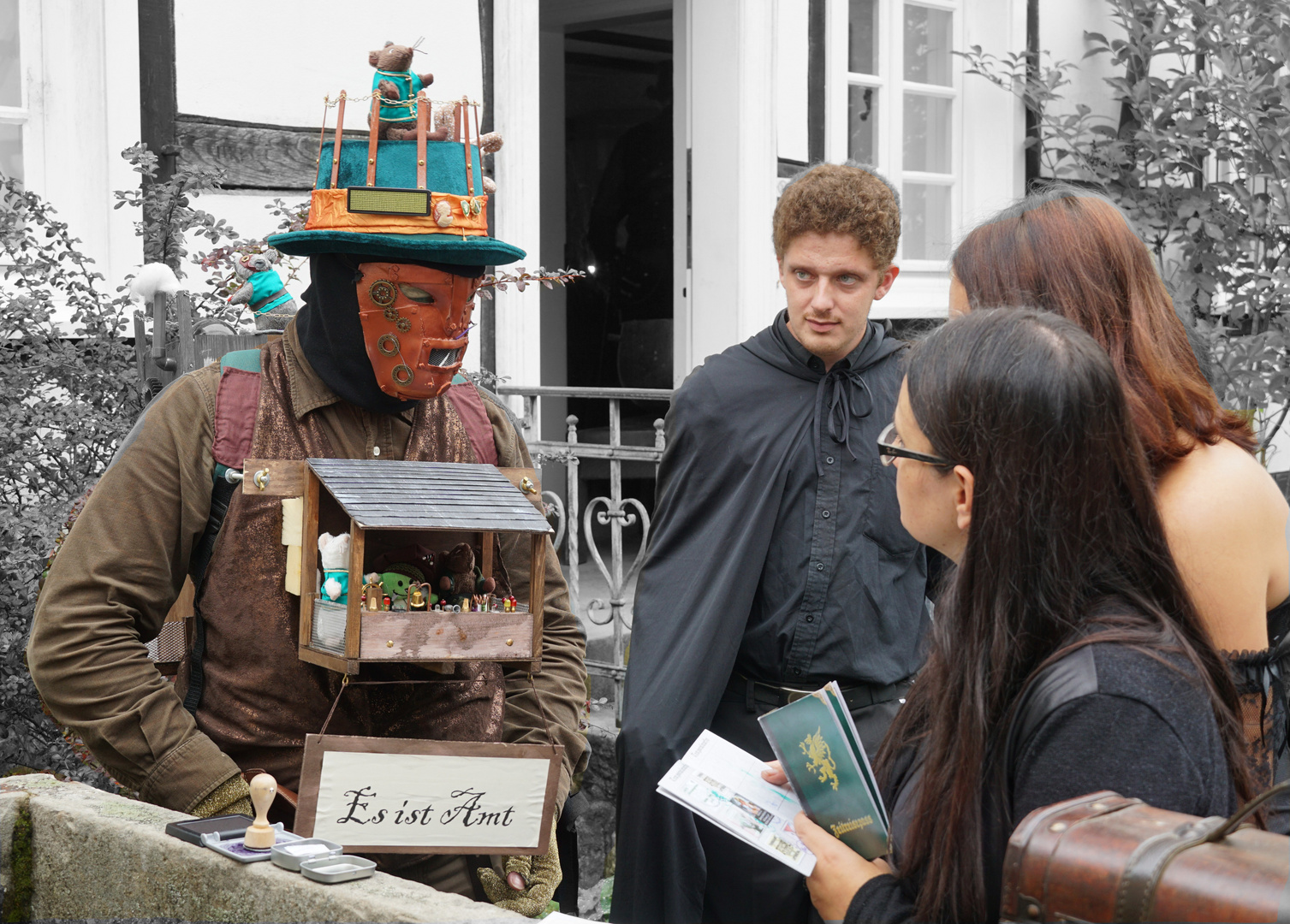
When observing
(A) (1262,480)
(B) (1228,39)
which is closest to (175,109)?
(A) (1262,480)

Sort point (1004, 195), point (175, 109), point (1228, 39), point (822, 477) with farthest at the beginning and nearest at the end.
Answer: point (1004, 195) → point (1228, 39) → point (175, 109) → point (822, 477)

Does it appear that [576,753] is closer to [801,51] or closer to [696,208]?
[696,208]

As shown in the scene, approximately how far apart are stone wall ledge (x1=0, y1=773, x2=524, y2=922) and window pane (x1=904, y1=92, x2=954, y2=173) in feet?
17.5

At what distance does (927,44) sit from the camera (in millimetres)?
6379

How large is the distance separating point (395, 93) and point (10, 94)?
2172 mm

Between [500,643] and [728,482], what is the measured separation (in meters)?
0.71

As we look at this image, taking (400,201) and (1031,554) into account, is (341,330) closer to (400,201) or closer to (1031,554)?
(400,201)

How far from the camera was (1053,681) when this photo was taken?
1.23 m

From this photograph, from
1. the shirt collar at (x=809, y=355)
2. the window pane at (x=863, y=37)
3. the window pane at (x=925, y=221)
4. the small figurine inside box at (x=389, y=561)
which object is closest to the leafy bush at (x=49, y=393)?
the small figurine inside box at (x=389, y=561)

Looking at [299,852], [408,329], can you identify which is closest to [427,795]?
[299,852]

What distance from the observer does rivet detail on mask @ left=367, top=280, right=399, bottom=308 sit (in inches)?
78.7

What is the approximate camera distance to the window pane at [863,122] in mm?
6012

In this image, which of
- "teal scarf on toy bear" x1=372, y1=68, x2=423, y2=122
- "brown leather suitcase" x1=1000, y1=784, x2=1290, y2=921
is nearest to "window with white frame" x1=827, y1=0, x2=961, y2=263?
"teal scarf on toy bear" x1=372, y1=68, x2=423, y2=122

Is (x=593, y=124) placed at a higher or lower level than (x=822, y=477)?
higher
